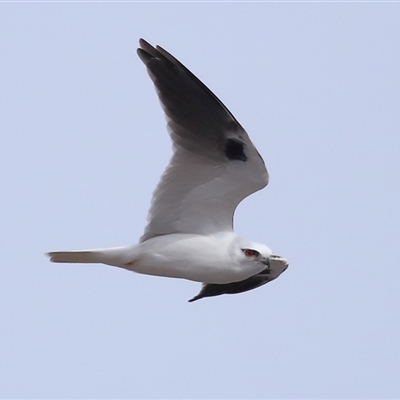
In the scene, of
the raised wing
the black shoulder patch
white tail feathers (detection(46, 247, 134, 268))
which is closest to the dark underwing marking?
the raised wing

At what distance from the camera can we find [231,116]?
1480 cm

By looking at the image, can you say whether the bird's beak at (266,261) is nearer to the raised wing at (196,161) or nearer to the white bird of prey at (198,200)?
the white bird of prey at (198,200)

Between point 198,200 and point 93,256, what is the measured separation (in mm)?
1319

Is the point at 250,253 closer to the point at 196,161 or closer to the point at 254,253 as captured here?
the point at 254,253

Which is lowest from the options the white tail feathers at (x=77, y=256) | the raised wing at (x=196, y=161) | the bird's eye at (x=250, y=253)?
the white tail feathers at (x=77, y=256)

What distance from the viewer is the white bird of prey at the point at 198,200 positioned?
48.5 ft

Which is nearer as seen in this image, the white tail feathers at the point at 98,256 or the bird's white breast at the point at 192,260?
the white tail feathers at the point at 98,256

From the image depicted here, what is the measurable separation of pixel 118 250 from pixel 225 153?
1561 mm

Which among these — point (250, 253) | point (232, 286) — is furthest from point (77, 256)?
point (232, 286)

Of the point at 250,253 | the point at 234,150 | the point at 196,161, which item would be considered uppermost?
the point at 234,150

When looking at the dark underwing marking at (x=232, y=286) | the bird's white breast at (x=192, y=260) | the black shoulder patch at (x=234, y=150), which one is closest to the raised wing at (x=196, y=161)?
the black shoulder patch at (x=234, y=150)

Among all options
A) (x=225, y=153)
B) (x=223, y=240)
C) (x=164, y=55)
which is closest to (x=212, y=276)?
(x=223, y=240)

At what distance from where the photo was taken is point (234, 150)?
1493cm

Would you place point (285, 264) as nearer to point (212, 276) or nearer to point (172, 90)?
point (212, 276)
